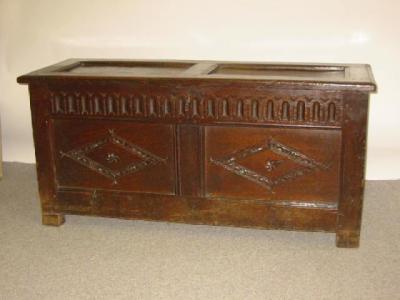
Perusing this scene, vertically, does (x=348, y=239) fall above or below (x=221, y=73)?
below

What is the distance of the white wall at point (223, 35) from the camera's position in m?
2.89

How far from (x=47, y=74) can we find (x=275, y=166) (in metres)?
1.01

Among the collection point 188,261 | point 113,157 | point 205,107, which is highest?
point 205,107

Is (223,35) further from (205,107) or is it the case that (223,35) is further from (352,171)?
(352,171)

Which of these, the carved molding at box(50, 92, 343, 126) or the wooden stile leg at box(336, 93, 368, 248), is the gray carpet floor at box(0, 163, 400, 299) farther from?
the carved molding at box(50, 92, 343, 126)

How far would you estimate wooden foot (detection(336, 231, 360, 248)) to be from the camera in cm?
232

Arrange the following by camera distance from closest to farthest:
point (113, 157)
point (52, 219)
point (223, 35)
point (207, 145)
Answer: point (207, 145)
point (113, 157)
point (52, 219)
point (223, 35)

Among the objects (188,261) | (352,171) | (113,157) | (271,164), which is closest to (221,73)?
(271,164)

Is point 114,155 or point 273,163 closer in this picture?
point 273,163

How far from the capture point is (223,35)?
9.88 feet

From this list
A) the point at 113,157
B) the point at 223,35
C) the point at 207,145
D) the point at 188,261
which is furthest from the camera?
the point at 223,35

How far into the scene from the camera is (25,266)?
7.34 ft

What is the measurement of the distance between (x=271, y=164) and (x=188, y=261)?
0.50 m

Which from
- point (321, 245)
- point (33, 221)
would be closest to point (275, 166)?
point (321, 245)
